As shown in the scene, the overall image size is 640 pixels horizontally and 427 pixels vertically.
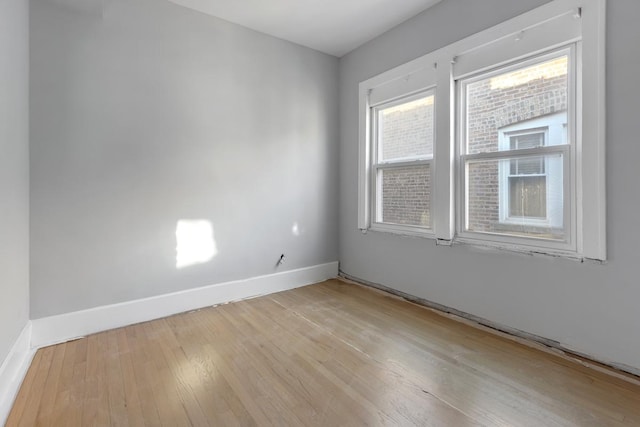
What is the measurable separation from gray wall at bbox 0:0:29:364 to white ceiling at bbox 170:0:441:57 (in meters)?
1.30

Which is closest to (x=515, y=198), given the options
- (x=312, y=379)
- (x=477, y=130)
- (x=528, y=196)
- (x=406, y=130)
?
(x=528, y=196)

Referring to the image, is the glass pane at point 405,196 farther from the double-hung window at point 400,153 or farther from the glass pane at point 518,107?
the glass pane at point 518,107

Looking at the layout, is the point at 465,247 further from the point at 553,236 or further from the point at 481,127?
the point at 481,127

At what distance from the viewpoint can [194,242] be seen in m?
2.86

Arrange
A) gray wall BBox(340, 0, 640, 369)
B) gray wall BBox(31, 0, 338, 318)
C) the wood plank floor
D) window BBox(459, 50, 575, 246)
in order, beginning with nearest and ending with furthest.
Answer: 1. the wood plank floor
2. gray wall BBox(340, 0, 640, 369)
3. window BBox(459, 50, 575, 246)
4. gray wall BBox(31, 0, 338, 318)

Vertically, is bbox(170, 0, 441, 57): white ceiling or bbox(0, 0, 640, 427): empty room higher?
bbox(170, 0, 441, 57): white ceiling

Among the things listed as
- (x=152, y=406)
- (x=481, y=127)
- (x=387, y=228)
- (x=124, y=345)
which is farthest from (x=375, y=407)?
(x=481, y=127)

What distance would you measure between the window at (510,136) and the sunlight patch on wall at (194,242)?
6.22 feet

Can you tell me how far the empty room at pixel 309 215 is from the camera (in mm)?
1700

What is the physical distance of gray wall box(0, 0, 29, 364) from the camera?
5.39 feet

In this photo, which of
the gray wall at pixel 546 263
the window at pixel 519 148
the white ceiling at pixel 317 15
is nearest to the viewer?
the gray wall at pixel 546 263

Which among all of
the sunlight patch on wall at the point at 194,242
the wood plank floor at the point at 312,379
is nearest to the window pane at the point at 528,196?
the wood plank floor at the point at 312,379

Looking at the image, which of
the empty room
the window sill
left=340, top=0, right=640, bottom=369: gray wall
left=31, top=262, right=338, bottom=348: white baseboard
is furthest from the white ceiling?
left=31, top=262, right=338, bottom=348: white baseboard

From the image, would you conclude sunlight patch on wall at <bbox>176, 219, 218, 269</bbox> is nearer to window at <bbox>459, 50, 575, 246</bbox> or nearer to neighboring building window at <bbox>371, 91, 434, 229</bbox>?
neighboring building window at <bbox>371, 91, 434, 229</bbox>
